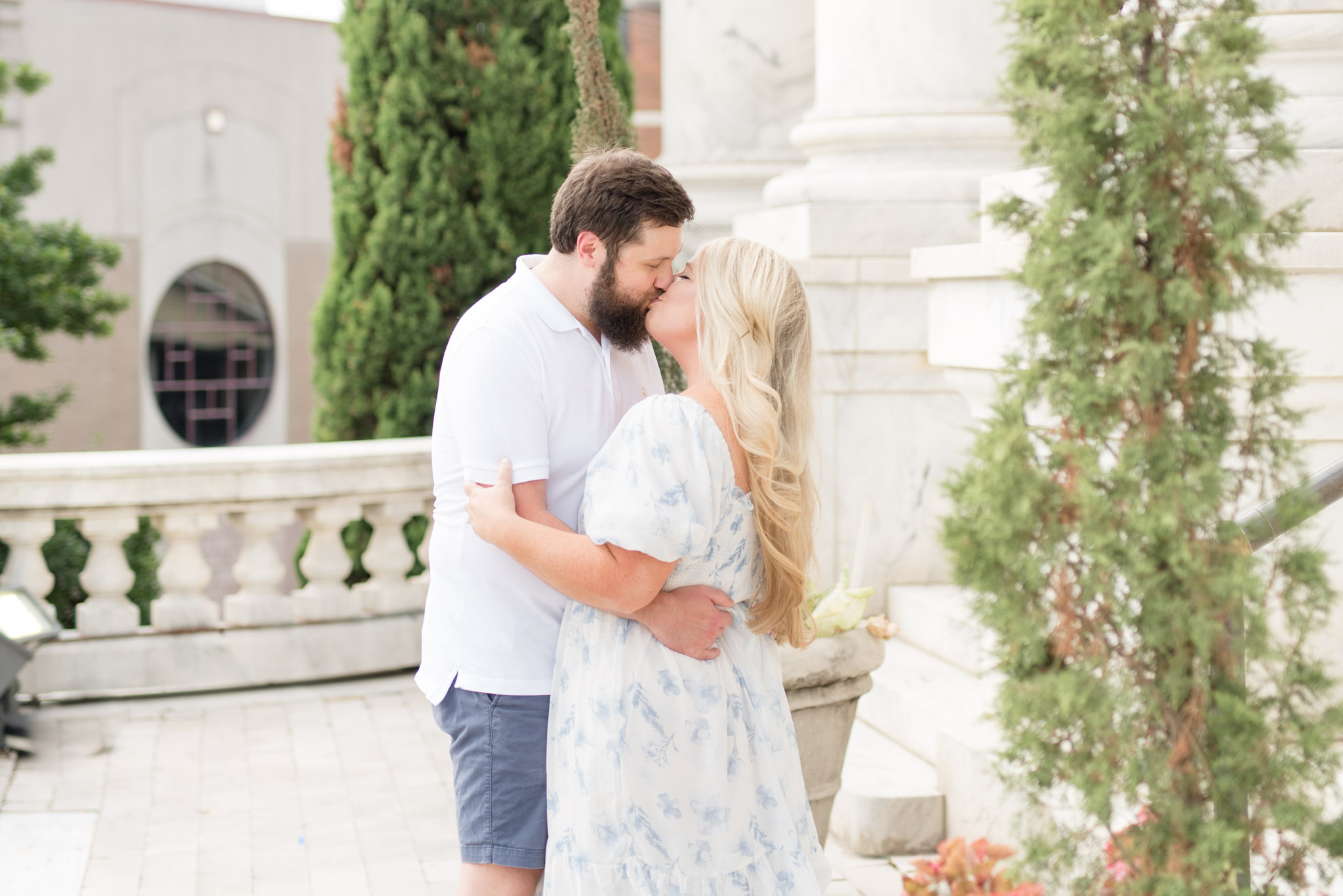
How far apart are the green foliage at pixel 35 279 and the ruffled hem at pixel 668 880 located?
21.7 ft

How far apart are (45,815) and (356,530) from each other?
3384 millimetres

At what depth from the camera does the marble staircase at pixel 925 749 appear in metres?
3.95

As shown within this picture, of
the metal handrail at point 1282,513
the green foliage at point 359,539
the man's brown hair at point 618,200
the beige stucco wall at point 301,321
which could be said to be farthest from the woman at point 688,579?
the beige stucco wall at point 301,321

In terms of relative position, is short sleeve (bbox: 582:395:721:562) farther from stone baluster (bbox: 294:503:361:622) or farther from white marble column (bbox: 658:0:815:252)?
white marble column (bbox: 658:0:815:252)

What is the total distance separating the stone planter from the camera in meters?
3.56

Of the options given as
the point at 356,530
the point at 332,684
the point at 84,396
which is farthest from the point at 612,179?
the point at 84,396

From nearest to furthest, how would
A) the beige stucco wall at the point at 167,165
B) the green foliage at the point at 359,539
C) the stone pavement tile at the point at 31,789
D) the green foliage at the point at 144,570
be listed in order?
1. the stone pavement tile at the point at 31,789
2. the green foliage at the point at 359,539
3. the green foliage at the point at 144,570
4. the beige stucco wall at the point at 167,165

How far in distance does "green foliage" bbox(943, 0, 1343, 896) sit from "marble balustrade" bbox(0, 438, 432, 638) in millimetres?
4546

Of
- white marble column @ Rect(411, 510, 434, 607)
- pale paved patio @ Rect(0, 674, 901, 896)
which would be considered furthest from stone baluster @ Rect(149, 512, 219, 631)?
white marble column @ Rect(411, 510, 434, 607)

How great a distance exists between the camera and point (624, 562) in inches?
89.7

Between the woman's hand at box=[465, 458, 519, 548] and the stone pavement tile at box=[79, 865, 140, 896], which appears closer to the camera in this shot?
the woman's hand at box=[465, 458, 519, 548]

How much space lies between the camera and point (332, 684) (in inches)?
244

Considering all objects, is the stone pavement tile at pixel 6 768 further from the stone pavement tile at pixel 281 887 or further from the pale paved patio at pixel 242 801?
the stone pavement tile at pixel 281 887

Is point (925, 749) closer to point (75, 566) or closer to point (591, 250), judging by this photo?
point (591, 250)
